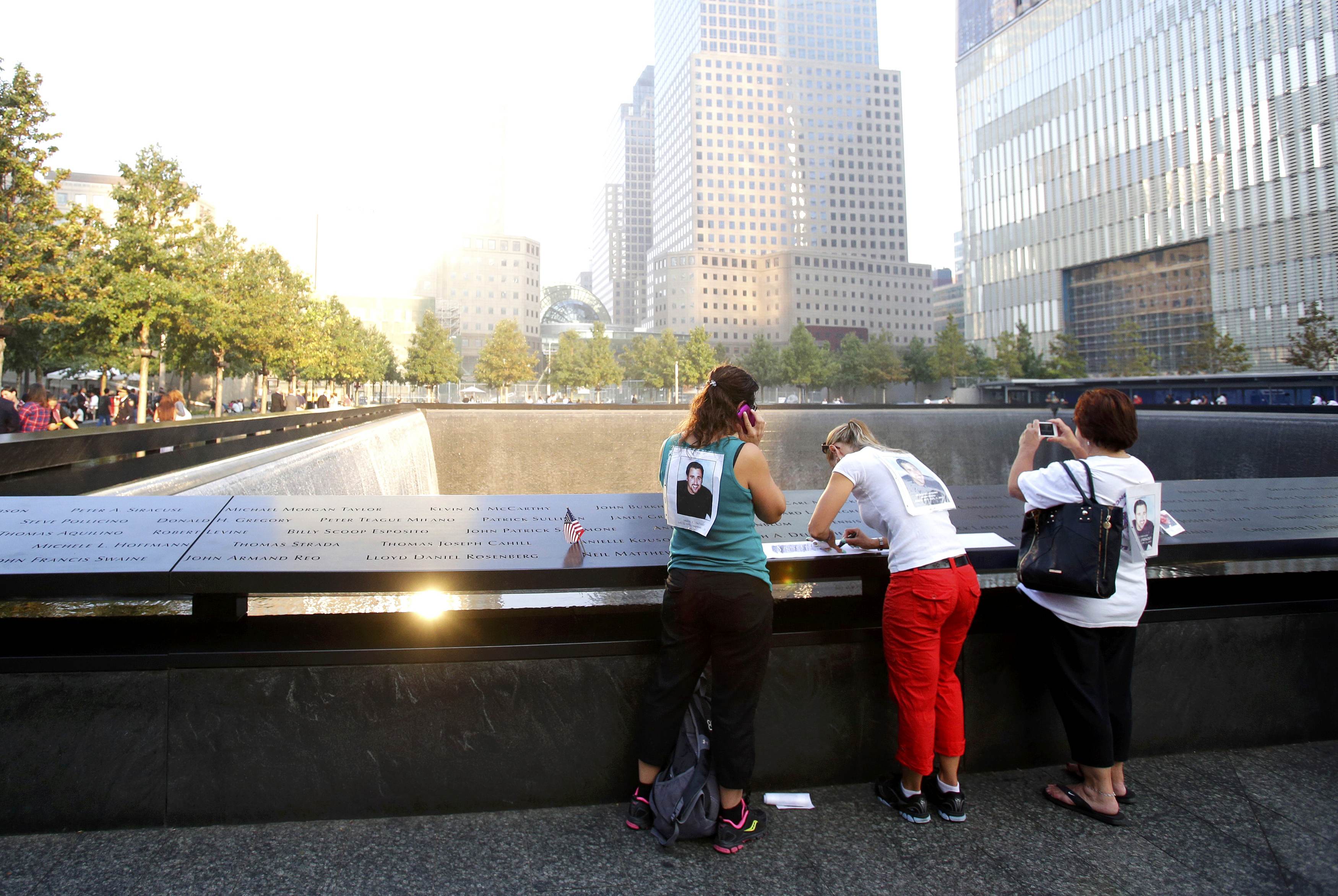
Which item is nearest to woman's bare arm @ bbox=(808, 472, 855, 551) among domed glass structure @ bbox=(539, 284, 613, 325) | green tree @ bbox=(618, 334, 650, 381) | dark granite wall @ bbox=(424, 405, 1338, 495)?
dark granite wall @ bbox=(424, 405, 1338, 495)

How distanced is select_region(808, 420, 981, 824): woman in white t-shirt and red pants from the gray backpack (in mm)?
787

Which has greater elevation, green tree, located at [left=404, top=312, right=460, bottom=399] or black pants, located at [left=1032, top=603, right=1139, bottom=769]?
green tree, located at [left=404, top=312, right=460, bottom=399]

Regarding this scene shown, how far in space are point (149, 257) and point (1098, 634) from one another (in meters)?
25.4

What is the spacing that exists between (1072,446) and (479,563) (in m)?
2.51

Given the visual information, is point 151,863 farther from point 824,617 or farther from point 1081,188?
point 1081,188

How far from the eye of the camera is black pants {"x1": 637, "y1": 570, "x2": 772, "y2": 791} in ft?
9.33

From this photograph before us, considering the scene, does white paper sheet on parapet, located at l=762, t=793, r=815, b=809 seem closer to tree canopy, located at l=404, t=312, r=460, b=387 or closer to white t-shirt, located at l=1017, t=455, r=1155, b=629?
white t-shirt, located at l=1017, t=455, r=1155, b=629

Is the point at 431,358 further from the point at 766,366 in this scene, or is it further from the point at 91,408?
the point at 91,408

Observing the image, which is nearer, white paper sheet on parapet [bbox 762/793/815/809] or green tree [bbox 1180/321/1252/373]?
white paper sheet on parapet [bbox 762/793/815/809]

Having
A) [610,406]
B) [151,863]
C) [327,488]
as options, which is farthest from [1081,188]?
[151,863]

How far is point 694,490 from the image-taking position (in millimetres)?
2912

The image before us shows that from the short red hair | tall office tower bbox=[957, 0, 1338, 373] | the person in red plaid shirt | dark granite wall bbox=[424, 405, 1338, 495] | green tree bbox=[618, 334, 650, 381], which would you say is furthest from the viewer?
green tree bbox=[618, 334, 650, 381]

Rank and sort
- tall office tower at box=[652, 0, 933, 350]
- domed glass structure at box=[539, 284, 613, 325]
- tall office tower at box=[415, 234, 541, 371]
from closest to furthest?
tall office tower at box=[415, 234, 541, 371], tall office tower at box=[652, 0, 933, 350], domed glass structure at box=[539, 284, 613, 325]

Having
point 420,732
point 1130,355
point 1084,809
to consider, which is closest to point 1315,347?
point 1130,355
